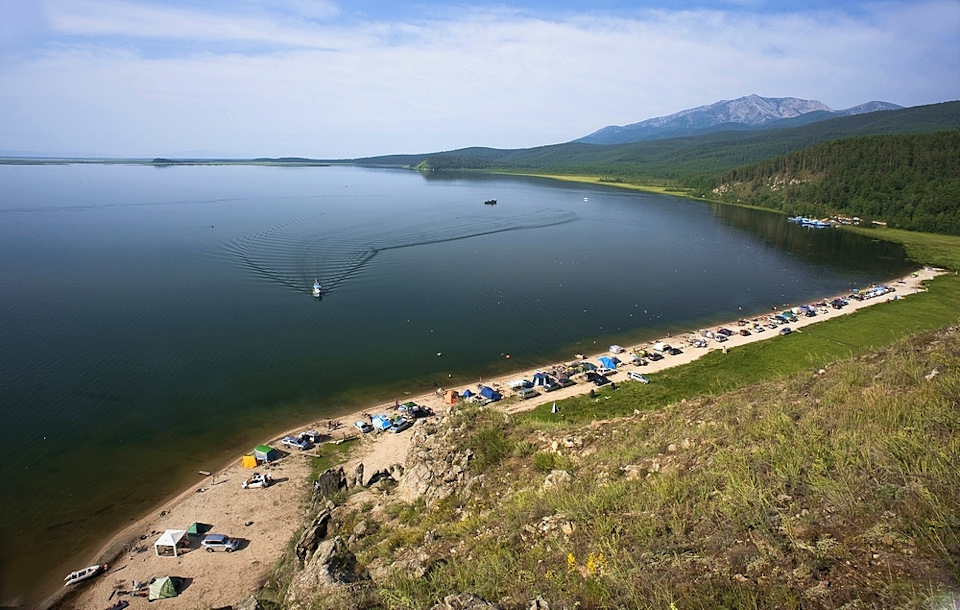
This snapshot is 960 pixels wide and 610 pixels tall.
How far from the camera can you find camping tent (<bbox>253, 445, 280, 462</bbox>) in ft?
83.0

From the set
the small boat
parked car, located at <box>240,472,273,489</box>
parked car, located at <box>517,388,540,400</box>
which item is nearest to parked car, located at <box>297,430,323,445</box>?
parked car, located at <box>240,472,273,489</box>

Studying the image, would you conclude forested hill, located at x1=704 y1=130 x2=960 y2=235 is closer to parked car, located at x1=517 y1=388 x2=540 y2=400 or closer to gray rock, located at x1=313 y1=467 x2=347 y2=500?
parked car, located at x1=517 y1=388 x2=540 y2=400

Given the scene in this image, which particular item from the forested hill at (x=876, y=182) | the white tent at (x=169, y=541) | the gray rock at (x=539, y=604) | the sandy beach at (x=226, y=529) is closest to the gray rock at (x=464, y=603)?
the gray rock at (x=539, y=604)

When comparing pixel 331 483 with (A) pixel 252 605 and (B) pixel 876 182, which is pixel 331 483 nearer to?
(A) pixel 252 605

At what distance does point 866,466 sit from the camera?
23.8ft

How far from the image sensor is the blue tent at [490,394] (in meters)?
30.8

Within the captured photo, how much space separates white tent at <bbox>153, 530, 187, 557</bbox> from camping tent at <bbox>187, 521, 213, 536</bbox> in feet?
1.41

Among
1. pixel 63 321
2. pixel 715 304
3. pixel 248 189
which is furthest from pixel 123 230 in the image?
pixel 715 304

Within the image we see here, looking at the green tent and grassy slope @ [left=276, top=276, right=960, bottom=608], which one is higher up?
grassy slope @ [left=276, top=276, right=960, bottom=608]

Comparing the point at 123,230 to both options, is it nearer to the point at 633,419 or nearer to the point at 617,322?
the point at 617,322

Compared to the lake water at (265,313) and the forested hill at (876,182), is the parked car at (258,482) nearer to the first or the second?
the lake water at (265,313)

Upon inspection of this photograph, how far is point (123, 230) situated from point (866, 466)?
10205 cm

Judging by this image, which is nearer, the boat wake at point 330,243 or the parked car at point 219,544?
the parked car at point 219,544

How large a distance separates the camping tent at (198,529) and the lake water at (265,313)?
13.1ft
